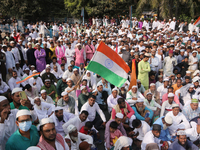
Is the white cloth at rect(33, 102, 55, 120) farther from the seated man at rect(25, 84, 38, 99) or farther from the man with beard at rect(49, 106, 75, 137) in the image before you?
the seated man at rect(25, 84, 38, 99)

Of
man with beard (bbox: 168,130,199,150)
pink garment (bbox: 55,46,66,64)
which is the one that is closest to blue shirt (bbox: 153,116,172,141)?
man with beard (bbox: 168,130,199,150)

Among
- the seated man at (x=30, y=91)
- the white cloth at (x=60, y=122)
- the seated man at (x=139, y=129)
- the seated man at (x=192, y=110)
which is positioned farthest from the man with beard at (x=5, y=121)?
the seated man at (x=192, y=110)

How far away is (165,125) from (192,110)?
3.91 ft

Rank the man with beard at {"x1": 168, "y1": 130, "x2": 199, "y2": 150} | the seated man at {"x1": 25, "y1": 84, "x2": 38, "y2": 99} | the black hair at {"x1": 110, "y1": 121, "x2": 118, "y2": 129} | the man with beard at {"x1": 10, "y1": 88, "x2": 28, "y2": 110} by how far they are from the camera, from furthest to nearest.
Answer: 1. the seated man at {"x1": 25, "y1": 84, "x2": 38, "y2": 99}
2. the black hair at {"x1": 110, "y1": 121, "x2": 118, "y2": 129}
3. the man with beard at {"x1": 10, "y1": 88, "x2": 28, "y2": 110}
4. the man with beard at {"x1": 168, "y1": 130, "x2": 199, "y2": 150}

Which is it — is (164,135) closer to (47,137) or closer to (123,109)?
(123,109)

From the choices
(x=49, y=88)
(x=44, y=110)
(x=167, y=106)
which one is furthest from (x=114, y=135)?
(x=49, y=88)

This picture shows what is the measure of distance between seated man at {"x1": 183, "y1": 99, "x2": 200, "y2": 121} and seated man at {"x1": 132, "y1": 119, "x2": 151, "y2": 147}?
1.29m

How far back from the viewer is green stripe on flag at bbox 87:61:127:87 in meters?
3.98

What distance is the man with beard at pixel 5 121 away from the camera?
9.34 ft

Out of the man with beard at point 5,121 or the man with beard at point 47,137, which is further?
the man with beard at point 5,121

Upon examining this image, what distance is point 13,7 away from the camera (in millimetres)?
19547

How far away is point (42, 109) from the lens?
4.24 m

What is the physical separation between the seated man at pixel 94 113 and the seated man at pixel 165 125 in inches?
51.9

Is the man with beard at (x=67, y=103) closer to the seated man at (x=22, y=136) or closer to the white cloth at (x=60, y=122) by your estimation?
the white cloth at (x=60, y=122)
